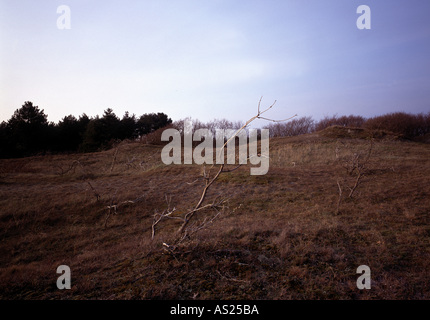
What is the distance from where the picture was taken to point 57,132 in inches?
1148

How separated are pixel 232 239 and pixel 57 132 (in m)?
32.5

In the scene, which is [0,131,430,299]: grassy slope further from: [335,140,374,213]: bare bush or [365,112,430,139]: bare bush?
[365,112,430,139]: bare bush

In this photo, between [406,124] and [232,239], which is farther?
[406,124]

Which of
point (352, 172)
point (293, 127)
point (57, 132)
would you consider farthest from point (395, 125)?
point (57, 132)

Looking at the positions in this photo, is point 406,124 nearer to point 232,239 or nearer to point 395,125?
point 395,125

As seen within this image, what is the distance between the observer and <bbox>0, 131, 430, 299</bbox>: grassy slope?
8.66ft

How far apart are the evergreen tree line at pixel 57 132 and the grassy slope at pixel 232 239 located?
1670cm

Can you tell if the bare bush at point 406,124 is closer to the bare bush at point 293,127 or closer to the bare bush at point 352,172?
the bare bush at point 293,127

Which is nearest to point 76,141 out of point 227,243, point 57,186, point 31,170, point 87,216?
point 31,170

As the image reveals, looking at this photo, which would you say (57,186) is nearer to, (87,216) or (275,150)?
(87,216)

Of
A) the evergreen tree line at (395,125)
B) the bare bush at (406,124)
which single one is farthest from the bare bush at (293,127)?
the bare bush at (406,124)

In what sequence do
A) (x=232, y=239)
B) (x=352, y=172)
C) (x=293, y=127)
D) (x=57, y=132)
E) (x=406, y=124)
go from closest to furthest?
(x=232, y=239)
(x=352, y=172)
(x=57, y=132)
(x=406, y=124)
(x=293, y=127)

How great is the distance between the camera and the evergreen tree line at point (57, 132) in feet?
83.2
